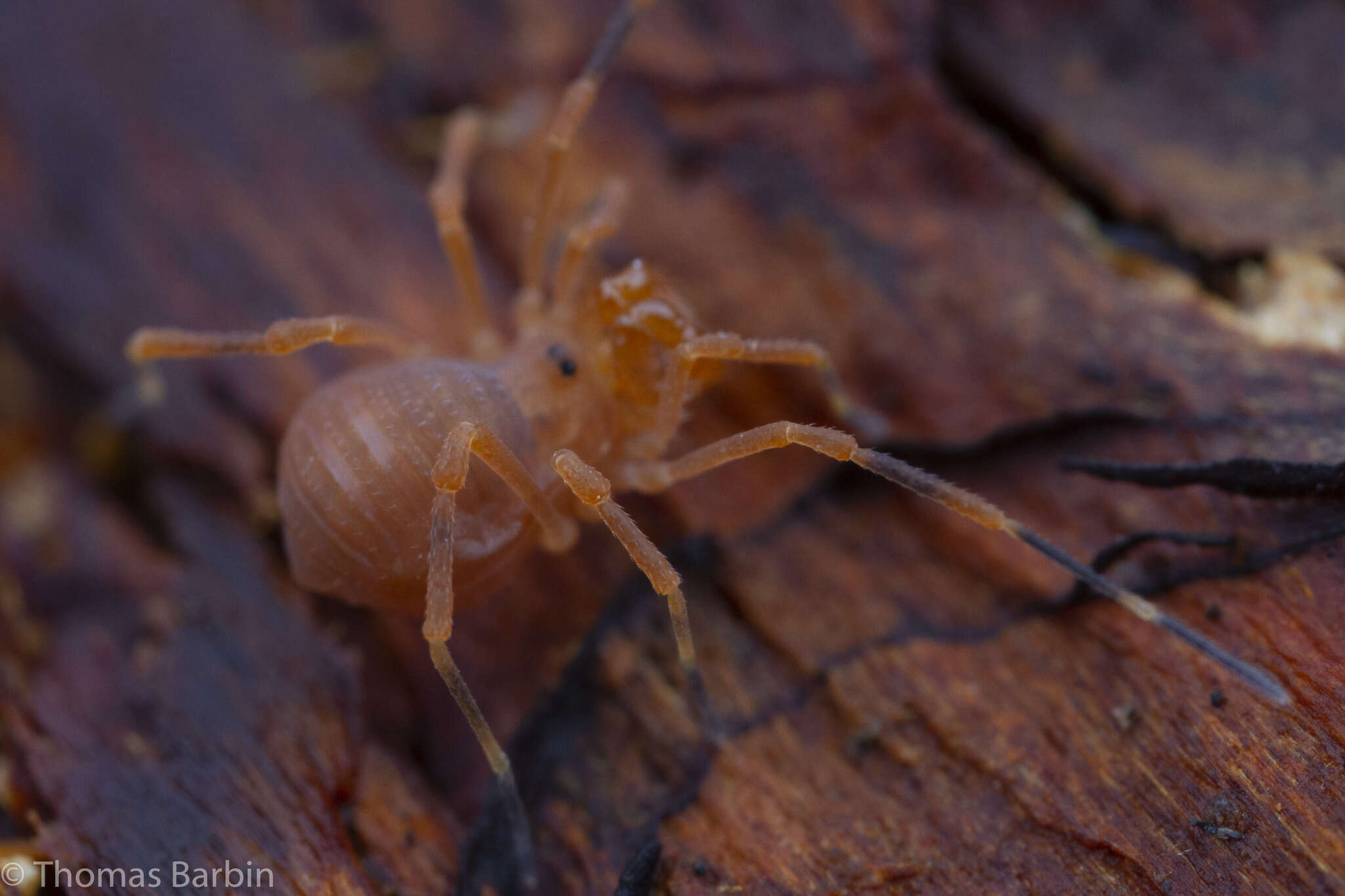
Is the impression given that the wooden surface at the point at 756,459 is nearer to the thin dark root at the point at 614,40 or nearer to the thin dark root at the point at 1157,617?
the thin dark root at the point at 1157,617

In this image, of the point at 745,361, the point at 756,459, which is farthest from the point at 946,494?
the point at 745,361

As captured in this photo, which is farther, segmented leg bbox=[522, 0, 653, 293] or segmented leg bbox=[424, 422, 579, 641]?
segmented leg bbox=[522, 0, 653, 293]

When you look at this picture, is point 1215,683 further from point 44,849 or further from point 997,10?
point 44,849

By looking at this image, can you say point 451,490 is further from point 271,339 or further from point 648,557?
point 271,339

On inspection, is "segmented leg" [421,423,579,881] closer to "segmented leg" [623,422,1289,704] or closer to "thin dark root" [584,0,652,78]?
"segmented leg" [623,422,1289,704]

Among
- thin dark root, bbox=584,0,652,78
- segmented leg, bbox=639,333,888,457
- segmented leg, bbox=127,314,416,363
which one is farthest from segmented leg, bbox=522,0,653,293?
segmented leg, bbox=639,333,888,457

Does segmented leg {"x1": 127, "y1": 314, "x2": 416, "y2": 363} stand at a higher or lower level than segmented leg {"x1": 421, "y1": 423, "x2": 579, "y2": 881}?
higher
